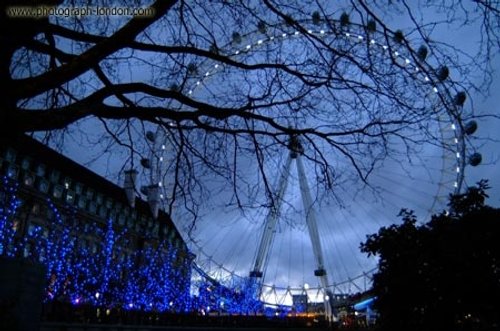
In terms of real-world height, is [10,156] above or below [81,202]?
above

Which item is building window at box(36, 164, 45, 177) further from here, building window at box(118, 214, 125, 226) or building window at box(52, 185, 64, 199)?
building window at box(118, 214, 125, 226)

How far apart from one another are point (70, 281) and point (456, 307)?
34199mm

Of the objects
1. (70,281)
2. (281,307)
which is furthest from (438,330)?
(281,307)

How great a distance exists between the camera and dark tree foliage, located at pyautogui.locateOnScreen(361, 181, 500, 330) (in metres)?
11.6

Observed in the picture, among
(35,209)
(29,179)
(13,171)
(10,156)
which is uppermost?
(10,156)

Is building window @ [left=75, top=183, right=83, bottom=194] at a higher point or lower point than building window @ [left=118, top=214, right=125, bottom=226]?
higher

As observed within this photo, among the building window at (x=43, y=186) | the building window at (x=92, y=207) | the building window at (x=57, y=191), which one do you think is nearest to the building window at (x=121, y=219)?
the building window at (x=92, y=207)

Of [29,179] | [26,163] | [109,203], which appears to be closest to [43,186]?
[29,179]

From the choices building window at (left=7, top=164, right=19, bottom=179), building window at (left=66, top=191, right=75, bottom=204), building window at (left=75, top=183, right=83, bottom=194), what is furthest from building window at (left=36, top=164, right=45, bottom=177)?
building window at (left=75, top=183, right=83, bottom=194)

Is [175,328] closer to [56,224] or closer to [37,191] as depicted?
[56,224]

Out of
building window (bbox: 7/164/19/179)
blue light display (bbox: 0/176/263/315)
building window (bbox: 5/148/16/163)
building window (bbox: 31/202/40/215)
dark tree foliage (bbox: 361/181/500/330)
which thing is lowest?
dark tree foliage (bbox: 361/181/500/330)

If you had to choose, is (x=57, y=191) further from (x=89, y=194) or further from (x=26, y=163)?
(x=89, y=194)

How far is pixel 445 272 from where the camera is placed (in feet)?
39.4

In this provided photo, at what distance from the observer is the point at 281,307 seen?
3388 inches
